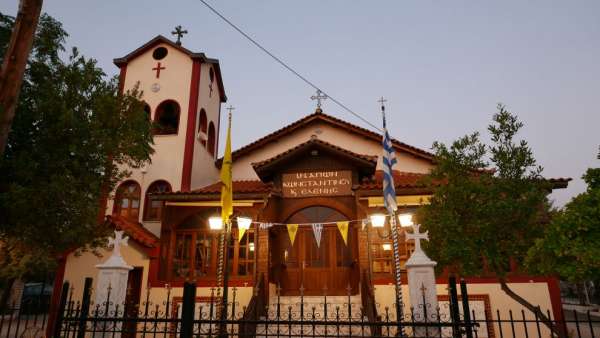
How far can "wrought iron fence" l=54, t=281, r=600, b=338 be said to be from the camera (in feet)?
16.6

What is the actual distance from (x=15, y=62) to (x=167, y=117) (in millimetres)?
12134

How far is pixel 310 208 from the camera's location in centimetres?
1523

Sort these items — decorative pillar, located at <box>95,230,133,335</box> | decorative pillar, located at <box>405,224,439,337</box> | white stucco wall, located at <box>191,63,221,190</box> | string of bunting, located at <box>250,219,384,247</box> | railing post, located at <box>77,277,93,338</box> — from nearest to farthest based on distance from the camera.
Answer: railing post, located at <box>77,277,93,338</box> → decorative pillar, located at <box>405,224,439,337</box> → decorative pillar, located at <box>95,230,133,335</box> → string of bunting, located at <box>250,219,384,247</box> → white stucco wall, located at <box>191,63,221,190</box>

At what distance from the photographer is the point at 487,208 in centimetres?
884

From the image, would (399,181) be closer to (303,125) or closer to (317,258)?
(317,258)

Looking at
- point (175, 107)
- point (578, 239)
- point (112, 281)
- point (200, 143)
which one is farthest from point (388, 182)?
point (175, 107)

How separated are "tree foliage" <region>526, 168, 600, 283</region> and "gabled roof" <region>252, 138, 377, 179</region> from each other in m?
8.53

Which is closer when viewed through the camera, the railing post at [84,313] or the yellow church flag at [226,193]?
the railing post at [84,313]

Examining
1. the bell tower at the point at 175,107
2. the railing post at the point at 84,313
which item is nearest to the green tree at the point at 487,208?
the railing post at the point at 84,313

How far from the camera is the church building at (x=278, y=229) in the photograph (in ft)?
44.0

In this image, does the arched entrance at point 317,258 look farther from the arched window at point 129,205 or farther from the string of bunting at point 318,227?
the arched window at point 129,205

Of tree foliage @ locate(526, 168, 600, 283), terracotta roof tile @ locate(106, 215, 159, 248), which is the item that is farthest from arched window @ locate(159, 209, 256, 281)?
tree foliage @ locate(526, 168, 600, 283)

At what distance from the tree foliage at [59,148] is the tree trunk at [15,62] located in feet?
7.32

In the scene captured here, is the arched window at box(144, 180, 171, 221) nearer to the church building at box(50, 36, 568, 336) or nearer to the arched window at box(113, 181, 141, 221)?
the church building at box(50, 36, 568, 336)
